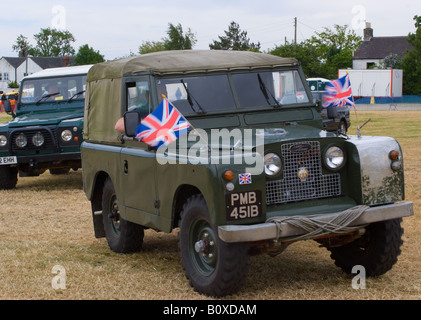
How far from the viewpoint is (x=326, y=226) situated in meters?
5.75

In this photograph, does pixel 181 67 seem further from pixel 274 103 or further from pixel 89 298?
pixel 89 298

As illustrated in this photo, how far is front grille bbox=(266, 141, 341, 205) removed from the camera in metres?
5.91

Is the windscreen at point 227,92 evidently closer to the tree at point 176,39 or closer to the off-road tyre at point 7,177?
the off-road tyre at point 7,177

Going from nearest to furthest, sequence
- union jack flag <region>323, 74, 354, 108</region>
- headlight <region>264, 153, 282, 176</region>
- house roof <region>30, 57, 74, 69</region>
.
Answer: headlight <region>264, 153, 282, 176</region> → union jack flag <region>323, 74, 354, 108</region> → house roof <region>30, 57, 74, 69</region>

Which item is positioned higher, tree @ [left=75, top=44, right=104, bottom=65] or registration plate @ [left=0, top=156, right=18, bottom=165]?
tree @ [left=75, top=44, right=104, bottom=65]

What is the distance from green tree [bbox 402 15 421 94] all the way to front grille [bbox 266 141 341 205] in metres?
57.8

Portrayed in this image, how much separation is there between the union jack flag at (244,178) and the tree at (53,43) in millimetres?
115480

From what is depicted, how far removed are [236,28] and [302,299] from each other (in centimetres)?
8456

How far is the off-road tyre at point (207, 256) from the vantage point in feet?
18.5

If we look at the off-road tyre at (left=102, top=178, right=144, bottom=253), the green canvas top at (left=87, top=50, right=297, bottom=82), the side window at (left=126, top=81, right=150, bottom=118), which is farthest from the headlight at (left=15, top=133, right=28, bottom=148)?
the side window at (left=126, top=81, right=150, bottom=118)

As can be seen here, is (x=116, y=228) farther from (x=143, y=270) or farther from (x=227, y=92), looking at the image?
(x=227, y=92)

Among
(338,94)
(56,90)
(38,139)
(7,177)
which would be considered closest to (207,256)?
(338,94)

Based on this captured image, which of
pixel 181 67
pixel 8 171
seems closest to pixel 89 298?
pixel 181 67

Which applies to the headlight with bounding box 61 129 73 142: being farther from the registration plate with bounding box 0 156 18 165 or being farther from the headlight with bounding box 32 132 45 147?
the registration plate with bounding box 0 156 18 165
